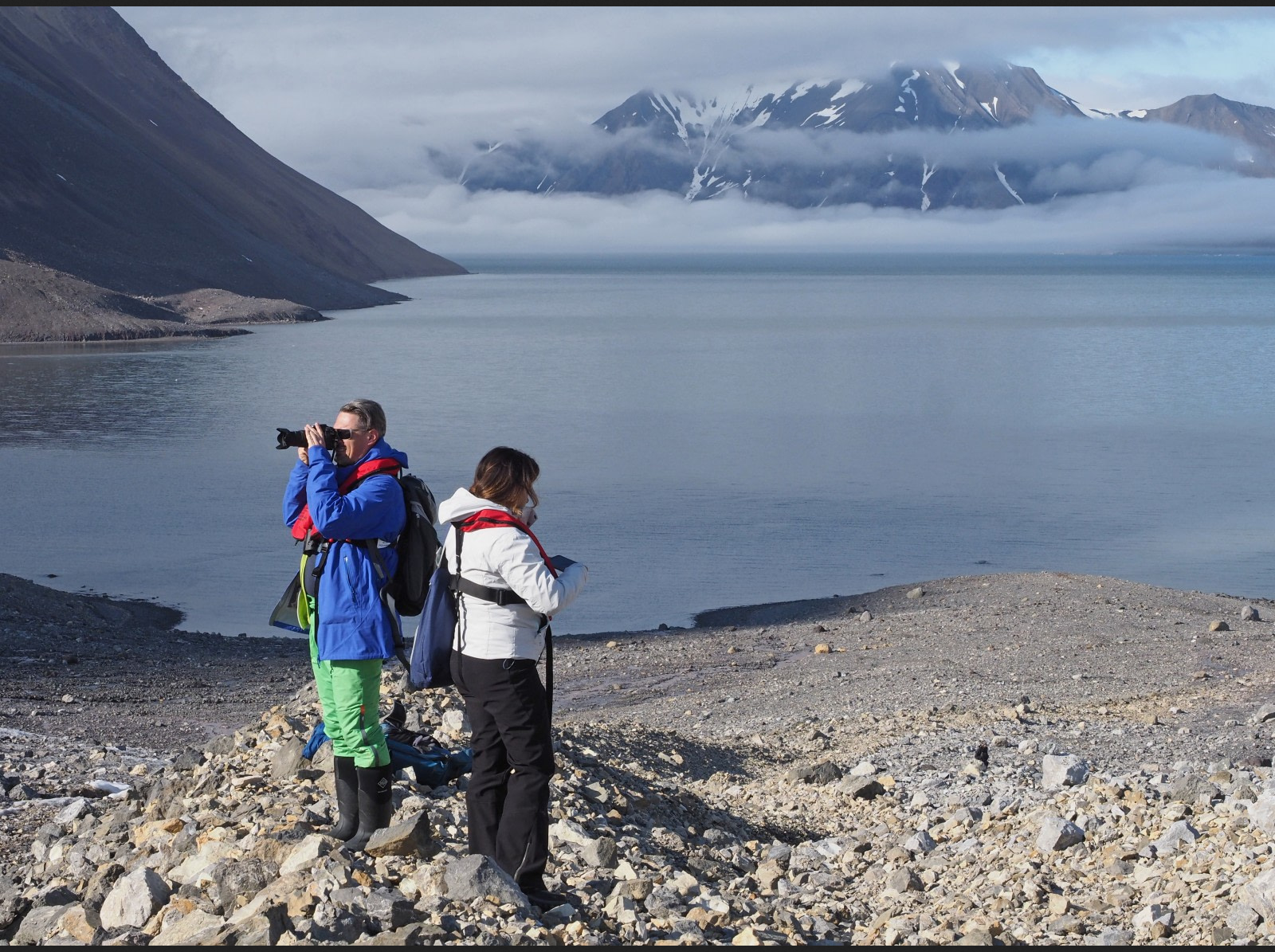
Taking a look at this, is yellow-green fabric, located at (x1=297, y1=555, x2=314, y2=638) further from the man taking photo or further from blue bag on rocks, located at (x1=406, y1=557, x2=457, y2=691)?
blue bag on rocks, located at (x1=406, y1=557, x2=457, y2=691)

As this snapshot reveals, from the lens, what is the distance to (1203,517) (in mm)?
26328

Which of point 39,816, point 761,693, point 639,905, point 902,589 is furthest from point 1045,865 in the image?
point 902,589

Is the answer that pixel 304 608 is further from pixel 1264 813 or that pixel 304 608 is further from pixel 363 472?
pixel 1264 813

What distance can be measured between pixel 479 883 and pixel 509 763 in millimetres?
497

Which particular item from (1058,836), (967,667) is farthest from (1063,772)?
(967,667)

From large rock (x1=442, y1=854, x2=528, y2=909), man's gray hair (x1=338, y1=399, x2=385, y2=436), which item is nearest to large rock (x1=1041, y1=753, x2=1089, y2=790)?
large rock (x1=442, y1=854, x2=528, y2=909)

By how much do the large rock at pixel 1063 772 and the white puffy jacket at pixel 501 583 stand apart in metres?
3.61

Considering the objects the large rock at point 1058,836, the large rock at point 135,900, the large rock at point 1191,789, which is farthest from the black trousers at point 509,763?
the large rock at point 1191,789

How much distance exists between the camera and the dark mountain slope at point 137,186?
87438 millimetres

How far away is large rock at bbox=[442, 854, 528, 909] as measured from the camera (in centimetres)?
523

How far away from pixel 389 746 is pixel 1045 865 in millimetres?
3239

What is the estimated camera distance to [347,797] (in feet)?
19.1

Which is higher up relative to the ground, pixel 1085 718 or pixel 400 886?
pixel 400 886

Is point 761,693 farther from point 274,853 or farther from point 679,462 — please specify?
point 679,462
